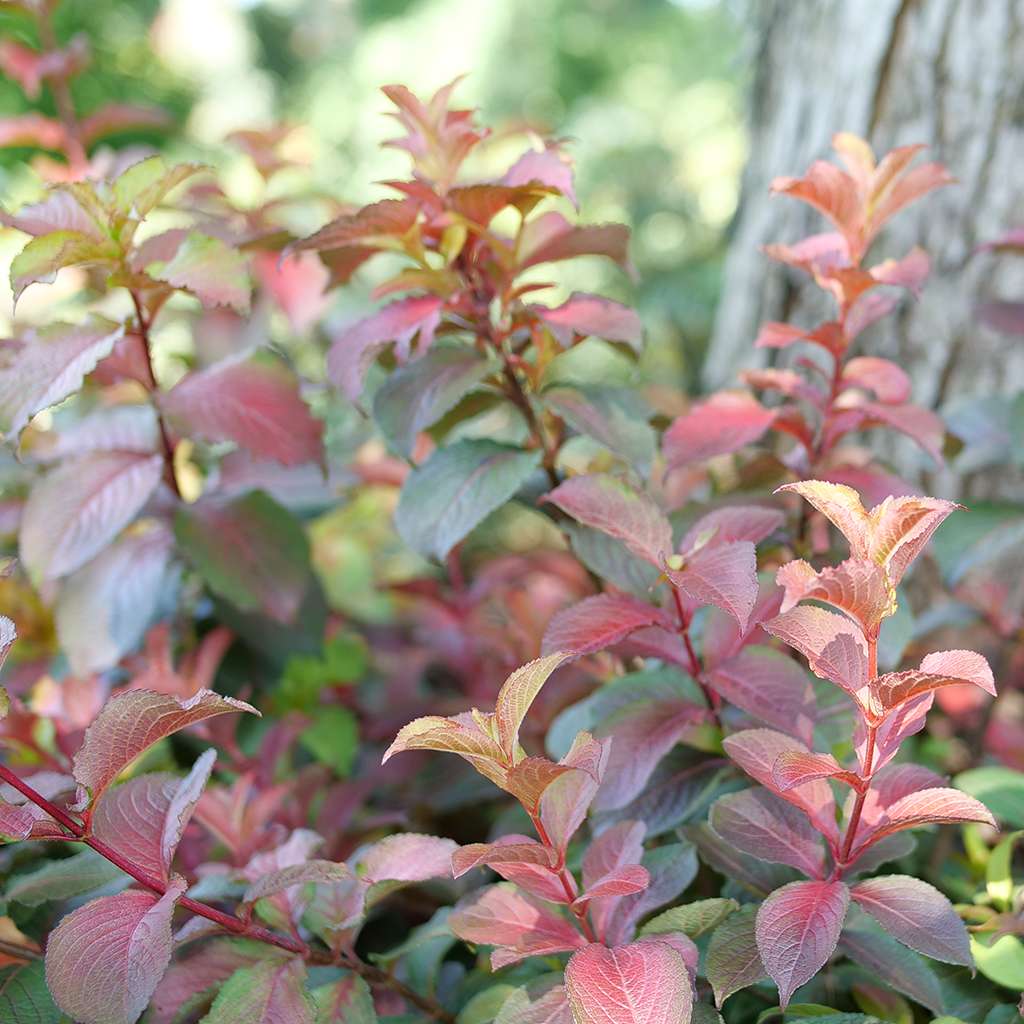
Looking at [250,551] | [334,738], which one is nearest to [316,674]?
[334,738]

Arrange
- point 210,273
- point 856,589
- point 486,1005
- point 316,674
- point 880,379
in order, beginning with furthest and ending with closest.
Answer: point 316,674, point 880,379, point 210,273, point 486,1005, point 856,589

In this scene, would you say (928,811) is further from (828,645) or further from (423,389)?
(423,389)

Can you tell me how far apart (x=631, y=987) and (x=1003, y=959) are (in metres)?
0.28

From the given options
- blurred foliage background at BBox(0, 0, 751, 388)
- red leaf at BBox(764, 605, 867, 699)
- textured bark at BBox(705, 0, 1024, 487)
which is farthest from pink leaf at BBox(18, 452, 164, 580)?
blurred foliage background at BBox(0, 0, 751, 388)

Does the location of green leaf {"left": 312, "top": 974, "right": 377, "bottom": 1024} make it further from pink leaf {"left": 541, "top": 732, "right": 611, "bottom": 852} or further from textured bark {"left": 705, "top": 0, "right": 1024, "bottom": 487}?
textured bark {"left": 705, "top": 0, "right": 1024, "bottom": 487}

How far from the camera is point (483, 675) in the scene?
1.14 metres

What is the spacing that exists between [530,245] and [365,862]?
487 mm

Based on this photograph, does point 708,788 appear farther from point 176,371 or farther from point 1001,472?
point 176,371

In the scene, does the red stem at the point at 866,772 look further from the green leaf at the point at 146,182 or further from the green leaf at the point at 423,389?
the green leaf at the point at 146,182

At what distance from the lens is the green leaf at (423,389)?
738mm

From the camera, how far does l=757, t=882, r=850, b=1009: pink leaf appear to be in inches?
18.8

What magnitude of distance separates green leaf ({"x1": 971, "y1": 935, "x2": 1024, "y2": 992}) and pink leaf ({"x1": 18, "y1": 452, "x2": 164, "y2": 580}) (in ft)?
2.35

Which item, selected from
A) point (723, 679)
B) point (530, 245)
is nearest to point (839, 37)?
point (530, 245)

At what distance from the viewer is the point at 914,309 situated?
1.23m
